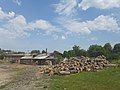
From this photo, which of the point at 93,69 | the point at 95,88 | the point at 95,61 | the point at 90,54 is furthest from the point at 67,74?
the point at 90,54

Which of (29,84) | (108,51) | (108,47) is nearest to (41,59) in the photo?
(108,47)

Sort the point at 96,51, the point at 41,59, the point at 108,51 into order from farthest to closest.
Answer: the point at 41,59 → the point at 96,51 → the point at 108,51

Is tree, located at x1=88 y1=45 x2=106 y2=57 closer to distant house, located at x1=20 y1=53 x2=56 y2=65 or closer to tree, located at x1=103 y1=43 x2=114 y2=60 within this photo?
tree, located at x1=103 y1=43 x2=114 y2=60

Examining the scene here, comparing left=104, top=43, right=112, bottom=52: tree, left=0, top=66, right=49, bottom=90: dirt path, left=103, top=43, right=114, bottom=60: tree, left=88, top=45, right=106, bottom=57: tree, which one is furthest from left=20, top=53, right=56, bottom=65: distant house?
left=0, top=66, right=49, bottom=90: dirt path

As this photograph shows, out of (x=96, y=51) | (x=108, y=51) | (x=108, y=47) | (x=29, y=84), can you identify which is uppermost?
(x=108, y=47)

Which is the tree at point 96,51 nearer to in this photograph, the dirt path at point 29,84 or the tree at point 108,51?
the tree at point 108,51

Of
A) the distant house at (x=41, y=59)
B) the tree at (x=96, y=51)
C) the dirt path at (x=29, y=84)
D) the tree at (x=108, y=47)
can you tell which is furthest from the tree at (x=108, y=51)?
the dirt path at (x=29, y=84)

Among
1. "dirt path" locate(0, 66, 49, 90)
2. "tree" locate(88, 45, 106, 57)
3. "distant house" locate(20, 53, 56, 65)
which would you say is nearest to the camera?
"dirt path" locate(0, 66, 49, 90)

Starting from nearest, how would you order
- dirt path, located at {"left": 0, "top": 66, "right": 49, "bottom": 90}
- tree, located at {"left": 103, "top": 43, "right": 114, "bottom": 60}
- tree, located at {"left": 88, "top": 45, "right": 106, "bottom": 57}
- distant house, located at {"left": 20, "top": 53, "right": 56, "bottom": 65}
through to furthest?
dirt path, located at {"left": 0, "top": 66, "right": 49, "bottom": 90}
tree, located at {"left": 103, "top": 43, "right": 114, "bottom": 60}
tree, located at {"left": 88, "top": 45, "right": 106, "bottom": 57}
distant house, located at {"left": 20, "top": 53, "right": 56, "bottom": 65}

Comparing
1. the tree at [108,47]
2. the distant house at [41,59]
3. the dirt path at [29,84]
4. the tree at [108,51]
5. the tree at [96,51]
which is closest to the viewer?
the dirt path at [29,84]

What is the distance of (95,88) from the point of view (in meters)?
22.7

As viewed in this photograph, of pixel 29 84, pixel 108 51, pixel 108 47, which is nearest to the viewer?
pixel 29 84

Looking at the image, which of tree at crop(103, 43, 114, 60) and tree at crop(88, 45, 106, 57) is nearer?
tree at crop(103, 43, 114, 60)

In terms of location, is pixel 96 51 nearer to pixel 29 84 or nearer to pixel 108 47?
pixel 108 47
